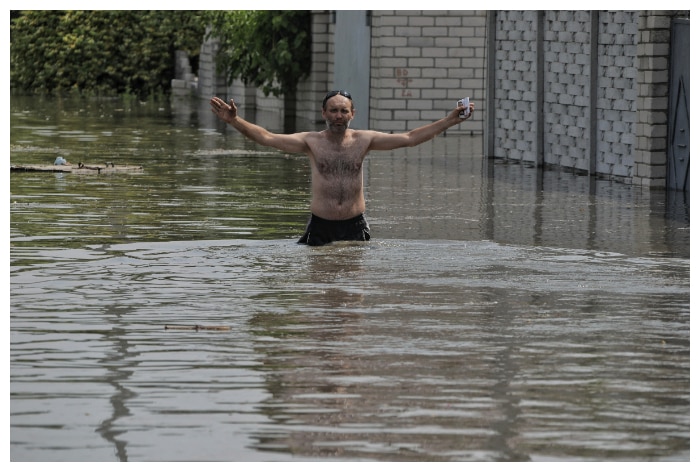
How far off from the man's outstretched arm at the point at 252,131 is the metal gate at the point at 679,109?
7.43m

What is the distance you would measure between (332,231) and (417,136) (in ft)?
3.60

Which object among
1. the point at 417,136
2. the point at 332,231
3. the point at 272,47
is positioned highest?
the point at 272,47

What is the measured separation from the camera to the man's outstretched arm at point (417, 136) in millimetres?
14039

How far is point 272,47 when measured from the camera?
1631 inches

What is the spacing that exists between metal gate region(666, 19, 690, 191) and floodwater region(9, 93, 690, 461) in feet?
3.31

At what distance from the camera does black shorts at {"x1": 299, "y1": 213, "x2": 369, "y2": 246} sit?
1494 cm

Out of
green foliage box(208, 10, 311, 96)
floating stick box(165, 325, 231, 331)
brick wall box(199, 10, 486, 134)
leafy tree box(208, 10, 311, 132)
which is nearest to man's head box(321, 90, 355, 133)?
floating stick box(165, 325, 231, 331)

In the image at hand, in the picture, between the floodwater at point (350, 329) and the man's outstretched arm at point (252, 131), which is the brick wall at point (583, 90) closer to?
the floodwater at point (350, 329)

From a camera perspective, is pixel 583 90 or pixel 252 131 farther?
pixel 583 90

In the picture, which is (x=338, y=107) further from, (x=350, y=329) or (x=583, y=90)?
(x=583, y=90)

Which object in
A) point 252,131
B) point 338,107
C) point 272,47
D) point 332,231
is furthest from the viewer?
point 272,47

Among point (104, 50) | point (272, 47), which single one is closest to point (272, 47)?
point (272, 47)

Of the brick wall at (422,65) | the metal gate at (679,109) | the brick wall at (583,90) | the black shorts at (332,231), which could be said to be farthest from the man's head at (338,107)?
the brick wall at (422,65)

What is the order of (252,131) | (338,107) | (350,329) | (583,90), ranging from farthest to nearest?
1. (583,90)
2. (338,107)
3. (252,131)
4. (350,329)
